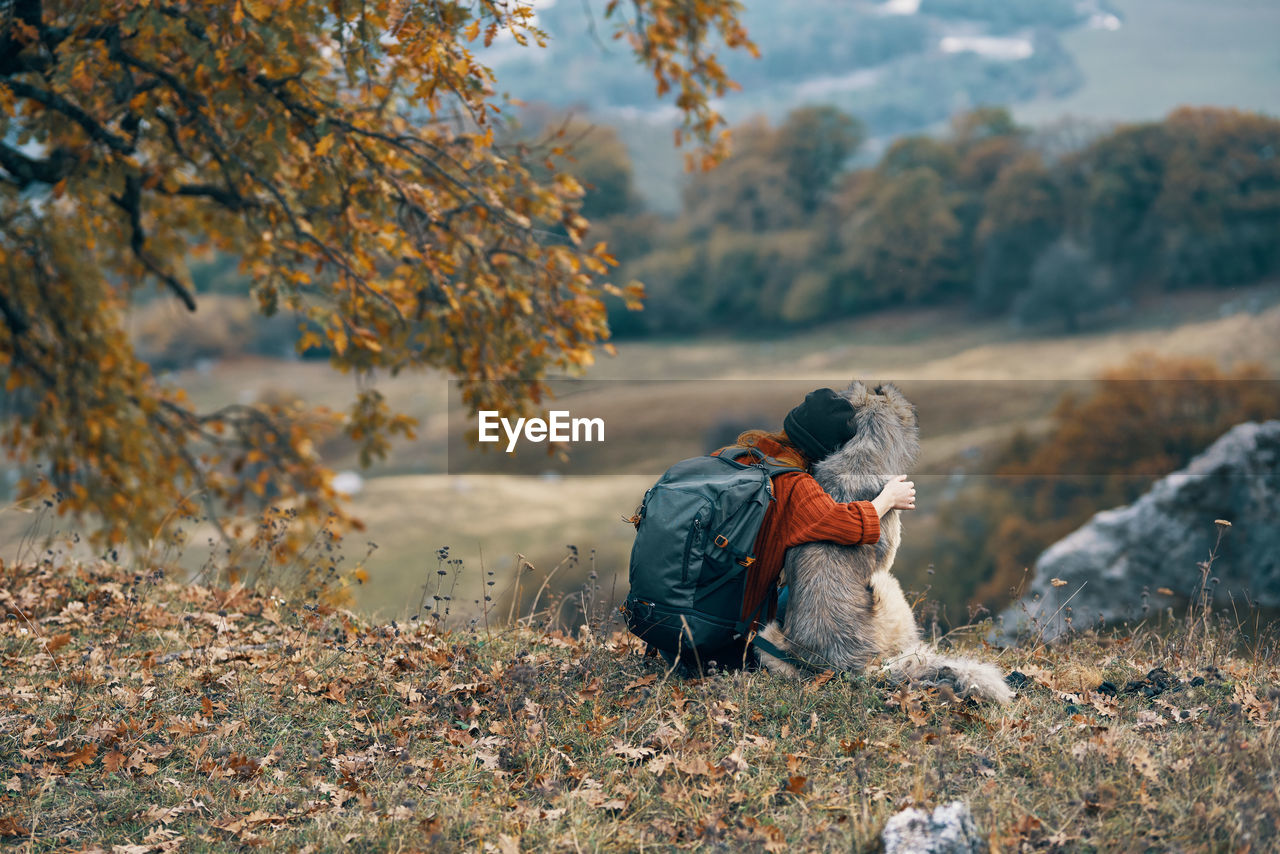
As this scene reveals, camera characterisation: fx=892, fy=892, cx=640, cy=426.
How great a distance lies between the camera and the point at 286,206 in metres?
6.64

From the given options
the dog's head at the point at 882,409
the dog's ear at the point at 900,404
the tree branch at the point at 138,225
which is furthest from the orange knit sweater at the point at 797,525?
the tree branch at the point at 138,225

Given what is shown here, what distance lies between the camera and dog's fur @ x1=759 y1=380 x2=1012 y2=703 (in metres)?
4.18

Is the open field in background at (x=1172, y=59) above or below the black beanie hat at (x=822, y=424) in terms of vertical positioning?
above

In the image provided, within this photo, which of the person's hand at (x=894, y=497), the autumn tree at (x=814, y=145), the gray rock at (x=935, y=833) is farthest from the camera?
A: the autumn tree at (x=814, y=145)

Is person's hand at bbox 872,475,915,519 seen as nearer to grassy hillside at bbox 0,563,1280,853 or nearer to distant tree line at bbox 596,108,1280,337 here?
grassy hillside at bbox 0,563,1280,853

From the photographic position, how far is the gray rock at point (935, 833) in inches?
115

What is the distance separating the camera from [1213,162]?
42812mm

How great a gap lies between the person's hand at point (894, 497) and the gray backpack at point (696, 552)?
1.41 feet

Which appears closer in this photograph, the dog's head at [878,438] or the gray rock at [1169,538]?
the dog's head at [878,438]

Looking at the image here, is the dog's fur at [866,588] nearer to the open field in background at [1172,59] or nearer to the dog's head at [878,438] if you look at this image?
the dog's head at [878,438]

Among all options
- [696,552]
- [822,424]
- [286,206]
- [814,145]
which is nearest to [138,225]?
A: [286,206]

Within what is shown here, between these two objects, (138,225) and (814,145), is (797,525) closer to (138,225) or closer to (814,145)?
(138,225)

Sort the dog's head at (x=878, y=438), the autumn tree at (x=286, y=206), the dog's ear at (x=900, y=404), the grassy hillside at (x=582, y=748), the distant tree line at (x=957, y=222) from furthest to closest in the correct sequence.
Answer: the distant tree line at (x=957, y=222)
the autumn tree at (x=286, y=206)
the dog's ear at (x=900, y=404)
the dog's head at (x=878, y=438)
the grassy hillside at (x=582, y=748)

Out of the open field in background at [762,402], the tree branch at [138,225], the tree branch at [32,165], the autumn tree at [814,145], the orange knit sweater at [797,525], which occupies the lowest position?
the open field in background at [762,402]
